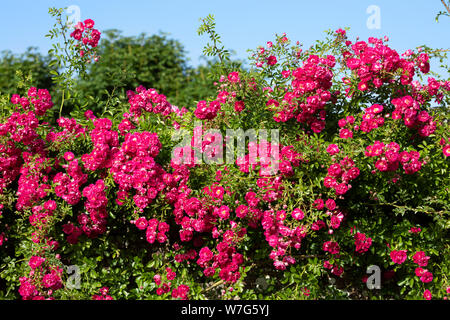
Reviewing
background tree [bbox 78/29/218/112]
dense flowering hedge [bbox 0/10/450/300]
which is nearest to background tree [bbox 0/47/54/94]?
background tree [bbox 78/29/218/112]

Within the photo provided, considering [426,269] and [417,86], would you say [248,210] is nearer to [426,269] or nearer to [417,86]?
[426,269]

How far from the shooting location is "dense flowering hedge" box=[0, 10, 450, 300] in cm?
380

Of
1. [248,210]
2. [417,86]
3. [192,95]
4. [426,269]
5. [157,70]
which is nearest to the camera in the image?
[248,210]

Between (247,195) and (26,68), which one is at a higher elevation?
(26,68)

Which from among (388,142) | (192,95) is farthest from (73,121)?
(192,95)

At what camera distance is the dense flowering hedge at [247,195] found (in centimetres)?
380

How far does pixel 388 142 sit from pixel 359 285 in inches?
49.5

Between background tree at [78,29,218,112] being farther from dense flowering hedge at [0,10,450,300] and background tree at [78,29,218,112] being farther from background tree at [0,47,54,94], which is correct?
dense flowering hedge at [0,10,450,300]

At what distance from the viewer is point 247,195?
3.76 metres

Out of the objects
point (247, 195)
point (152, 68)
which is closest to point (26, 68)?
point (152, 68)

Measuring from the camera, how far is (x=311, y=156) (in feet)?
12.6

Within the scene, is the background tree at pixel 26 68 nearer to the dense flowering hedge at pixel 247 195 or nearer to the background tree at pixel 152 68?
the background tree at pixel 152 68

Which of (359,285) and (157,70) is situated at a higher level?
(157,70)

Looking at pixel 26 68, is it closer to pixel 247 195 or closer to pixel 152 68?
pixel 152 68
